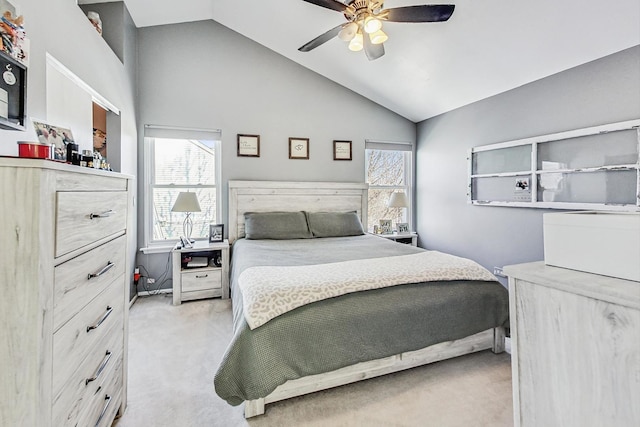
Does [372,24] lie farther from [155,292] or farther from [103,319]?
[155,292]

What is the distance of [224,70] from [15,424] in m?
3.79

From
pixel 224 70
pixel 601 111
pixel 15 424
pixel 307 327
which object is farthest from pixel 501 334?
pixel 224 70

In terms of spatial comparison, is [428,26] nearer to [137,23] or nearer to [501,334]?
[501,334]

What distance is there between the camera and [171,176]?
12.1 feet

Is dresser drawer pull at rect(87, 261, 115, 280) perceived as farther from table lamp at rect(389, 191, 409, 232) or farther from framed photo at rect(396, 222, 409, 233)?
framed photo at rect(396, 222, 409, 233)

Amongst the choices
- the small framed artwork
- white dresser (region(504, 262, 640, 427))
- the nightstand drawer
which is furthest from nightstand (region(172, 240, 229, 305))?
white dresser (region(504, 262, 640, 427))

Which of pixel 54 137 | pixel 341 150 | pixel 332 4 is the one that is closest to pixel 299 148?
pixel 341 150

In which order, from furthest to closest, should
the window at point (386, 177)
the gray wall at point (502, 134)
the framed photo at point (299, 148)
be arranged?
the window at point (386, 177), the framed photo at point (299, 148), the gray wall at point (502, 134)

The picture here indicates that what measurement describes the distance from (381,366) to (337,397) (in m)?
0.32

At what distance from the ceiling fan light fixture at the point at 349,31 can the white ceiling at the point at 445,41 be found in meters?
0.69

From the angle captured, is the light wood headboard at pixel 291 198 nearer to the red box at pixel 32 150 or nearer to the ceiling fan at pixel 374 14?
the ceiling fan at pixel 374 14

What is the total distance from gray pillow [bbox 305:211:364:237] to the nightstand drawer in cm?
119

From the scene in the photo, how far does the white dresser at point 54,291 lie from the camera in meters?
0.78

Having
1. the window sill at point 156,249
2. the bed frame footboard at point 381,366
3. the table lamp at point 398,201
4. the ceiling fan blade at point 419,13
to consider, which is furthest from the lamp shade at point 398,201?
the window sill at point 156,249
